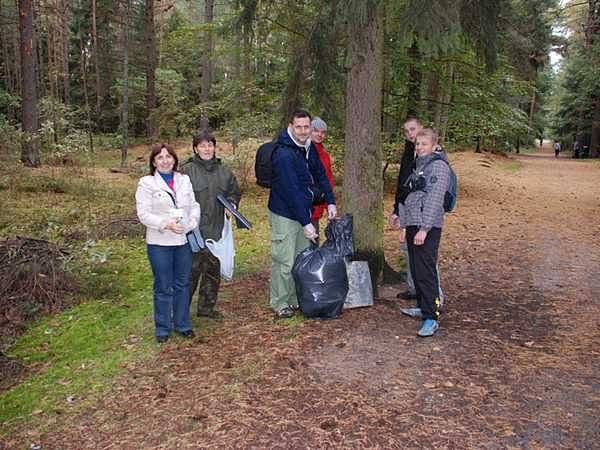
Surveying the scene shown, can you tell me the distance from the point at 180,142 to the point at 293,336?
25420 mm

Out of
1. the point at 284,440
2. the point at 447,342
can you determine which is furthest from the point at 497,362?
the point at 284,440

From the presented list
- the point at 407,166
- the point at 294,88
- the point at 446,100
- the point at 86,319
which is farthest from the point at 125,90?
the point at 407,166

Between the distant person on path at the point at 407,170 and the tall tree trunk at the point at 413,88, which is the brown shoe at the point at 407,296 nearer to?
the distant person on path at the point at 407,170

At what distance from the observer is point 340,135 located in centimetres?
1202

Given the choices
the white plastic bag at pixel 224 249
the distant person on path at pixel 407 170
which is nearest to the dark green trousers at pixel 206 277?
the white plastic bag at pixel 224 249

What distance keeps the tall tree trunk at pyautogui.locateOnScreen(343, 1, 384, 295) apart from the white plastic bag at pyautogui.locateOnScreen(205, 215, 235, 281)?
1.36 meters

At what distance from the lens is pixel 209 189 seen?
474 cm

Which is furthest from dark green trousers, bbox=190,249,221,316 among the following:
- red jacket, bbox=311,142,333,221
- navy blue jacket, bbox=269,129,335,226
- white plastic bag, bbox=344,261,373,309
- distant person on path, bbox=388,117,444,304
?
distant person on path, bbox=388,117,444,304

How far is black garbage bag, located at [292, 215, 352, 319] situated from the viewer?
4.69 m

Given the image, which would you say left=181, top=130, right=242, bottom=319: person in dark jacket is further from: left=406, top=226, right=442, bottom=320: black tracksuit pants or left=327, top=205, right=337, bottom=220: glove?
left=406, top=226, right=442, bottom=320: black tracksuit pants

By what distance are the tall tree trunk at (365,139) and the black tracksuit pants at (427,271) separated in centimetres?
94

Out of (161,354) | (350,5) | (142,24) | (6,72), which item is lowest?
(161,354)

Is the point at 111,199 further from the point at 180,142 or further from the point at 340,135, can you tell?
the point at 180,142

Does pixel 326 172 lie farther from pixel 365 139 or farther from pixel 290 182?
pixel 290 182
